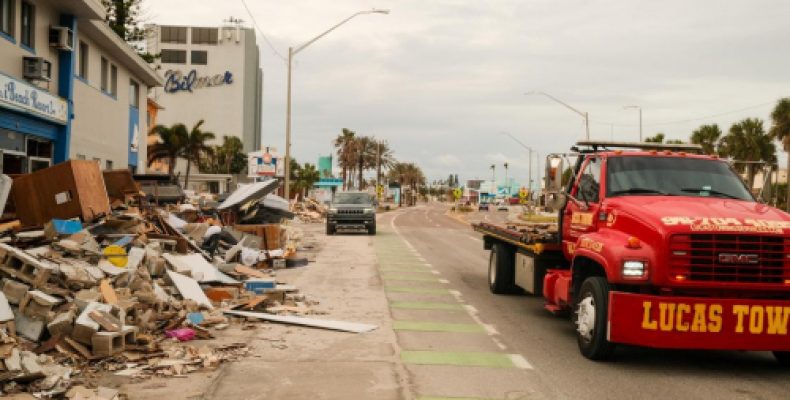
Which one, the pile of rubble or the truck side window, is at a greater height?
the truck side window

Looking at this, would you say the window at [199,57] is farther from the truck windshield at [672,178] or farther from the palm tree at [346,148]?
the truck windshield at [672,178]

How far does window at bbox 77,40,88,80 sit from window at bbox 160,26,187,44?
8917 centimetres

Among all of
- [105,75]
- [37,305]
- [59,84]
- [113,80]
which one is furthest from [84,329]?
[113,80]

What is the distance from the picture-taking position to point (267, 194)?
22.1 meters

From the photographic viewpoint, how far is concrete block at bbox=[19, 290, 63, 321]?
8062mm

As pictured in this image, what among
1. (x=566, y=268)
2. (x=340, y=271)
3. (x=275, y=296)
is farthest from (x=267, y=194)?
(x=566, y=268)

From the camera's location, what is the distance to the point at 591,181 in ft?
31.5

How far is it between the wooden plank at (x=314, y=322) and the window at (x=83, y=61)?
1724cm

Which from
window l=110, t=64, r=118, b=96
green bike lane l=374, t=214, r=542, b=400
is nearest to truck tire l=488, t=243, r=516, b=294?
green bike lane l=374, t=214, r=542, b=400

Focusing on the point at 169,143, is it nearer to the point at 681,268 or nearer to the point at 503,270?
the point at 503,270

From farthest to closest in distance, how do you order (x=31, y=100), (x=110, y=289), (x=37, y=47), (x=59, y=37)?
(x=59, y=37), (x=37, y=47), (x=31, y=100), (x=110, y=289)

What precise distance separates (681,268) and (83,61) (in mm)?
22413

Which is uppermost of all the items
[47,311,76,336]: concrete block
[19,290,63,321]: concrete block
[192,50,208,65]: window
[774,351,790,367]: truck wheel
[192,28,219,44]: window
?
[192,28,219,44]: window

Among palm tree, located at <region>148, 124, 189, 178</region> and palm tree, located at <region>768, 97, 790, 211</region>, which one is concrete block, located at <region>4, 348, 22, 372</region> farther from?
palm tree, located at <region>148, 124, 189, 178</region>
